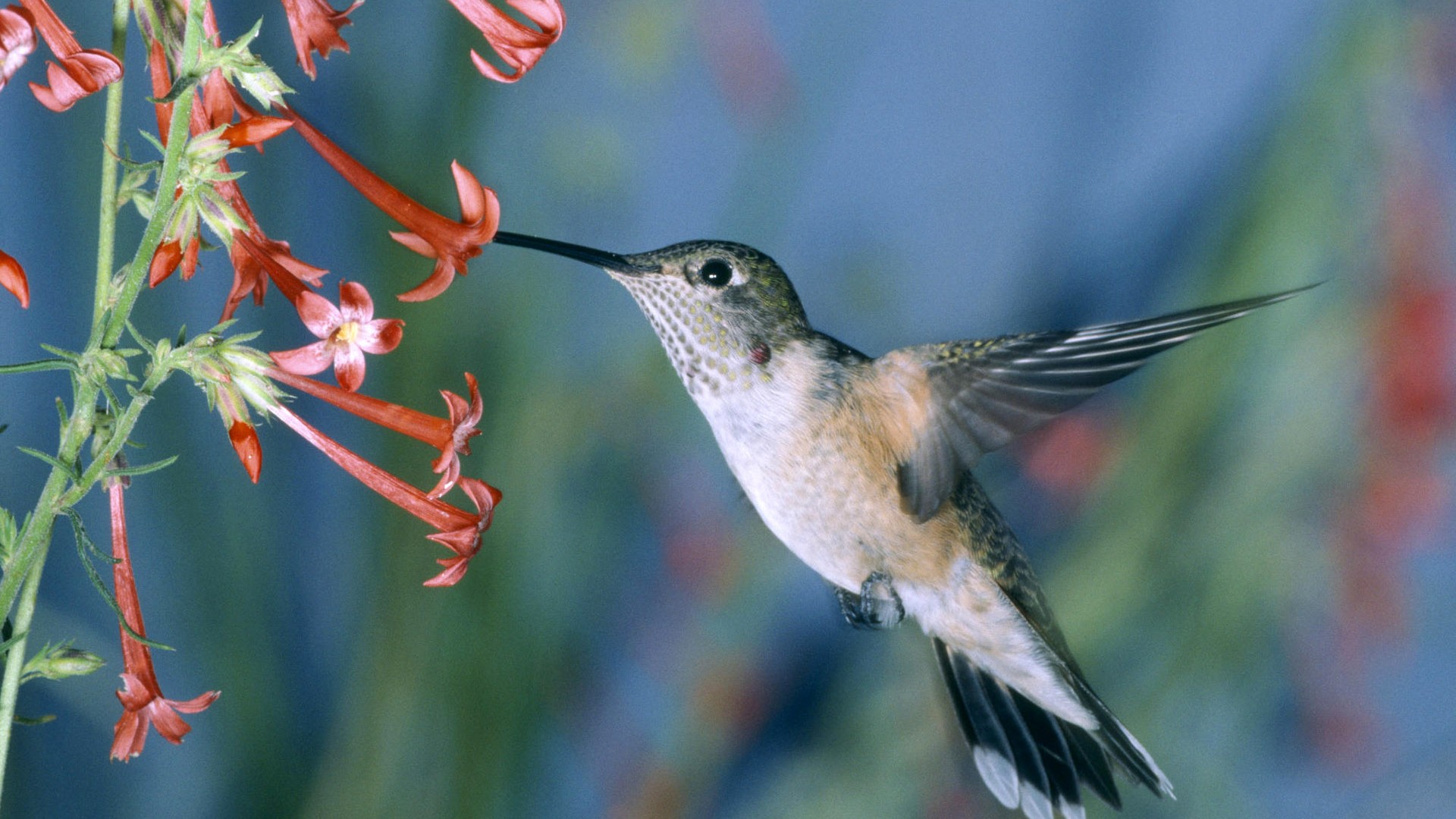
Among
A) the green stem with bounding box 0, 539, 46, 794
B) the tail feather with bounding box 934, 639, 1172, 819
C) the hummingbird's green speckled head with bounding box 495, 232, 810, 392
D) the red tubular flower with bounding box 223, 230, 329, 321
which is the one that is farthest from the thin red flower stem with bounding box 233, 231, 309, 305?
the tail feather with bounding box 934, 639, 1172, 819

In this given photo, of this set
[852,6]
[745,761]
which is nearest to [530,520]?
[745,761]

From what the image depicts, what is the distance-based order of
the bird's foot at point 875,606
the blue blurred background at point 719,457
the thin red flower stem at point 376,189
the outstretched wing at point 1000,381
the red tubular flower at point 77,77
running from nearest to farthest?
the red tubular flower at point 77,77, the thin red flower stem at point 376,189, the outstretched wing at point 1000,381, the bird's foot at point 875,606, the blue blurred background at point 719,457

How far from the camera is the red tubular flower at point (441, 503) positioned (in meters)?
0.42

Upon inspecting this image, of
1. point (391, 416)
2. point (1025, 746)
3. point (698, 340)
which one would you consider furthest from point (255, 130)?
point (1025, 746)

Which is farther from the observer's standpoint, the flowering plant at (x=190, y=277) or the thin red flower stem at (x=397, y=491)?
the thin red flower stem at (x=397, y=491)

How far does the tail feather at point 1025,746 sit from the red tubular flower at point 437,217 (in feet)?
1.72

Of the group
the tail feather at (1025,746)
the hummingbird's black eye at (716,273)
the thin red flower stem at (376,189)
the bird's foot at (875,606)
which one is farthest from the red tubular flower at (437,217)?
the tail feather at (1025,746)

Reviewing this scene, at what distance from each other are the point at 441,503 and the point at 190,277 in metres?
0.11

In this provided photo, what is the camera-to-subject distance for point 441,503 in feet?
1.49

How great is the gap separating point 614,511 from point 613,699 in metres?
0.27

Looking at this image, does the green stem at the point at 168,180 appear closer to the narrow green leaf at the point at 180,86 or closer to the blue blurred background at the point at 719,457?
the narrow green leaf at the point at 180,86

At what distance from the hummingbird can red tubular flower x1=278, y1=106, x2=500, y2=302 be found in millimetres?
92

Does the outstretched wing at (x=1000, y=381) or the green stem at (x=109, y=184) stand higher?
the green stem at (x=109, y=184)

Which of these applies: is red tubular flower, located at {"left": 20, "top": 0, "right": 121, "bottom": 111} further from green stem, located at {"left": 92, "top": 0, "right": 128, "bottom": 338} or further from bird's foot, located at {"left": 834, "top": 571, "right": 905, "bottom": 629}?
bird's foot, located at {"left": 834, "top": 571, "right": 905, "bottom": 629}
